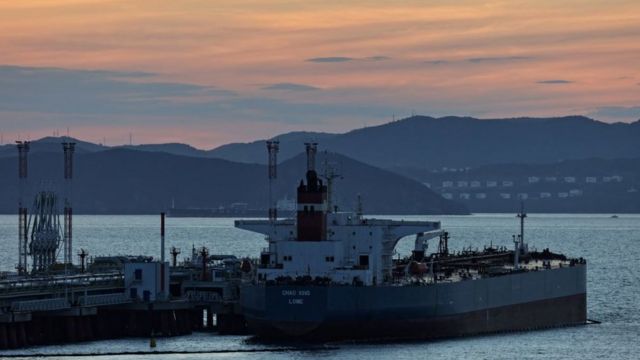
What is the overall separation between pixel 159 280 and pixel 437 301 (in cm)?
1273

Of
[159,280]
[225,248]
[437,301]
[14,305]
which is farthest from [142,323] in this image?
[225,248]

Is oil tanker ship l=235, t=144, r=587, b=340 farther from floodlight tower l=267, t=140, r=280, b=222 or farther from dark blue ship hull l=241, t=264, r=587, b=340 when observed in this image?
floodlight tower l=267, t=140, r=280, b=222

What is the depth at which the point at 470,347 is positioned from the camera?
77188mm

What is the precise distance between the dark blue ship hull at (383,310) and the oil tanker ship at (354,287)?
0.14 feet

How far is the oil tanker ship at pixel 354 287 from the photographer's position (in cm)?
7312

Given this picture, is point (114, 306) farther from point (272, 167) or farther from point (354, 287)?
point (272, 167)

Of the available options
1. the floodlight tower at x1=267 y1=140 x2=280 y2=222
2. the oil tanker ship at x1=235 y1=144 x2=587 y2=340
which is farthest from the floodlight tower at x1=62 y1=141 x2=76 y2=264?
the oil tanker ship at x1=235 y1=144 x2=587 y2=340

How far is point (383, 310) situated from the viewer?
245ft

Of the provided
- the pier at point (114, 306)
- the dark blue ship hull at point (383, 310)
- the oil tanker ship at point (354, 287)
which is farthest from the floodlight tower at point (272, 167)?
the dark blue ship hull at point (383, 310)

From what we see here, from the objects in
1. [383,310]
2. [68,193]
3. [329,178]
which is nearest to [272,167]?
[68,193]

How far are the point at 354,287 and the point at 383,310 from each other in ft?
6.89

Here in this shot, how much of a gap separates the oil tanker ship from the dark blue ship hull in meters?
0.04

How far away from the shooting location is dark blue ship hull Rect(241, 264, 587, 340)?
72875 millimetres

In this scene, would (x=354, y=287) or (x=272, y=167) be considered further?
(x=272, y=167)
